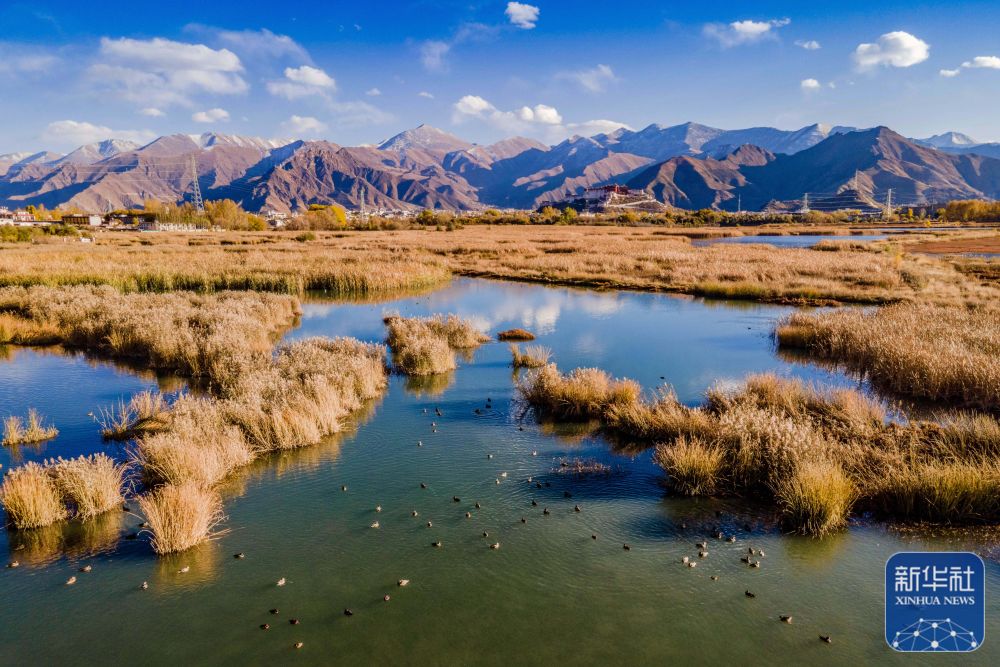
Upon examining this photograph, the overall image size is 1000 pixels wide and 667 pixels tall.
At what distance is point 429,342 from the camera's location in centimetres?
2031

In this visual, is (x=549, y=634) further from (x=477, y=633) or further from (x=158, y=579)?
(x=158, y=579)

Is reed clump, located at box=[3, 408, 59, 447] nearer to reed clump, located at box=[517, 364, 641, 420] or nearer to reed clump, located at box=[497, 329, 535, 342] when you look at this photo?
reed clump, located at box=[517, 364, 641, 420]

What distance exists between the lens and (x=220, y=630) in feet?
24.5

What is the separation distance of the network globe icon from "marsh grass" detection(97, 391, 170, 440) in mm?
15400

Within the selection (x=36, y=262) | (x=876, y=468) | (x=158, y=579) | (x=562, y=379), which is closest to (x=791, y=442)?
(x=876, y=468)

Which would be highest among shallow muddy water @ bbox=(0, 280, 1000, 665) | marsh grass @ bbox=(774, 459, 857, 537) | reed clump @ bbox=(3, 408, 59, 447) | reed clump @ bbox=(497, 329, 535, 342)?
reed clump @ bbox=(497, 329, 535, 342)

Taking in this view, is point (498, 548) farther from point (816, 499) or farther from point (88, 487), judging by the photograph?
point (88, 487)

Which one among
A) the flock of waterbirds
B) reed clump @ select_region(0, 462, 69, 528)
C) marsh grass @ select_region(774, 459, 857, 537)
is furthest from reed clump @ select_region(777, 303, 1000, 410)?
→ reed clump @ select_region(0, 462, 69, 528)

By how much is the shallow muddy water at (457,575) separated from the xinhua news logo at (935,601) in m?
0.17

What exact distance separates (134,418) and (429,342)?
940 cm

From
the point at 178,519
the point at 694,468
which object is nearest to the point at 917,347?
the point at 694,468

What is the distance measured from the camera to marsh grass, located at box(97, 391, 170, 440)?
1387 cm

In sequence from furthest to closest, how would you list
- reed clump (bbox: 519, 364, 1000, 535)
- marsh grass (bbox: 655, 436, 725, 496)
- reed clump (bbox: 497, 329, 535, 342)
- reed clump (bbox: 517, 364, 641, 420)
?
reed clump (bbox: 497, 329, 535, 342), reed clump (bbox: 517, 364, 641, 420), marsh grass (bbox: 655, 436, 725, 496), reed clump (bbox: 519, 364, 1000, 535)

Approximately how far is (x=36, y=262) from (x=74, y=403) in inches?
1340
